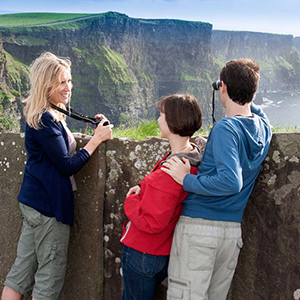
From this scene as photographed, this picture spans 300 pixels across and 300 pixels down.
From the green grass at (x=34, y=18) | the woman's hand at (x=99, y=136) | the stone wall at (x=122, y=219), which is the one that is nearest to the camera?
the stone wall at (x=122, y=219)

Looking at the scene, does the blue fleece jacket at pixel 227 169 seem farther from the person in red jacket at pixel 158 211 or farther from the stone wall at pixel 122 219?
the stone wall at pixel 122 219

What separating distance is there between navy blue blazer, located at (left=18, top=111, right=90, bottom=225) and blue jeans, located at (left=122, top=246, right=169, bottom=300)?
0.68 metres

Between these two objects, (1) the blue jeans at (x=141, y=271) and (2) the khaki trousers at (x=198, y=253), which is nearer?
(2) the khaki trousers at (x=198, y=253)

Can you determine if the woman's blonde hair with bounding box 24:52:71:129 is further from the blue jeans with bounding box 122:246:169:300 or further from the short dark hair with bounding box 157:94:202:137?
the blue jeans with bounding box 122:246:169:300

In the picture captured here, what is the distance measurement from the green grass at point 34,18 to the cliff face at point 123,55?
25.3 ft

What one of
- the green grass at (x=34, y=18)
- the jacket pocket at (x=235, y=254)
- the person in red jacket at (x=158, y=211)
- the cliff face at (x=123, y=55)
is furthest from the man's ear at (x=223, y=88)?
the green grass at (x=34, y=18)

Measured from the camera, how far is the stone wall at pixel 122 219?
256cm

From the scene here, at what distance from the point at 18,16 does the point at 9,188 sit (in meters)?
100

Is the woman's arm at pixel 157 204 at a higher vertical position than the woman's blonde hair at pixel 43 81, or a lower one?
lower

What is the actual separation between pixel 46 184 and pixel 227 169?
52.2 inches

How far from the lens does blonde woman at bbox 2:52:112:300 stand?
2723 mm

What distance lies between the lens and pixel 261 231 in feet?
8.70

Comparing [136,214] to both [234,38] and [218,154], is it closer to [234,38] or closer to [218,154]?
[218,154]

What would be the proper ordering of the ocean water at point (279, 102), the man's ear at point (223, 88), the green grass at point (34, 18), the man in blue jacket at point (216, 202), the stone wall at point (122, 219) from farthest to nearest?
the ocean water at point (279, 102) → the green grass at point (34, 18) → the stone wall at point (122, 219) → the man's ear at point (223, 88) → the man in blue jacket at point (216, 202)
